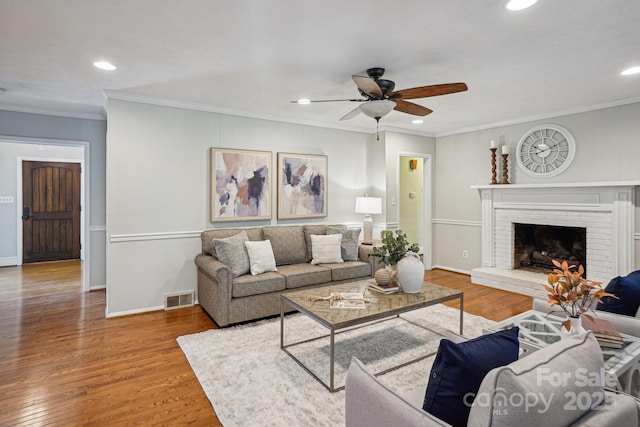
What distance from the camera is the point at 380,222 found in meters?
5.65

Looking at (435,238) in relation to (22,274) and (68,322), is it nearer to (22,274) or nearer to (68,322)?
(68,322)

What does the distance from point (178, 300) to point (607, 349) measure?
397 centimetres

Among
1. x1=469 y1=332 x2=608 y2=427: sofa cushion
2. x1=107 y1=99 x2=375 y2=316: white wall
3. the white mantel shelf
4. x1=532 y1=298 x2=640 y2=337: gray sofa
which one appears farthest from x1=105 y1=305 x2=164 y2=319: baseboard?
the white mantel shelf

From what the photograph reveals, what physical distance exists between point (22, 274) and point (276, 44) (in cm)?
617

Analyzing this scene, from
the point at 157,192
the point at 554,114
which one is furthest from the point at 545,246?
the point at 157,192

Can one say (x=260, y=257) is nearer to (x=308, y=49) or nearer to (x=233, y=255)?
(x=233, y=255)

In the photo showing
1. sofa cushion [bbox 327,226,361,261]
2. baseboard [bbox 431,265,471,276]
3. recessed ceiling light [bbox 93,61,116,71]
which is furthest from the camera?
baseboard [bbox 431,265,471,276]

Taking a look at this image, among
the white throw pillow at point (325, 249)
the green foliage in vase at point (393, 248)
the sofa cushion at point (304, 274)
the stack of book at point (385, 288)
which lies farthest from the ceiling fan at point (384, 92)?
the sofa cushion at point (304, 274)

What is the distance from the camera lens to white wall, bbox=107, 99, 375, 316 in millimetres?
3857

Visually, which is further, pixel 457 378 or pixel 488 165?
pixel 488 165

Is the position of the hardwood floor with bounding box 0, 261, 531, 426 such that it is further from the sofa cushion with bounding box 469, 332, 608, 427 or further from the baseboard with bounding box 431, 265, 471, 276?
the sofa cushion with bounding box 469, 332, 608, 427

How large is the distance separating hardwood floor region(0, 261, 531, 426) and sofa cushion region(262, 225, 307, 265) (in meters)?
1.13

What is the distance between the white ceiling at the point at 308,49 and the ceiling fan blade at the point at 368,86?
0.22 m

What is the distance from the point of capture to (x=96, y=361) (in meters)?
2.85
